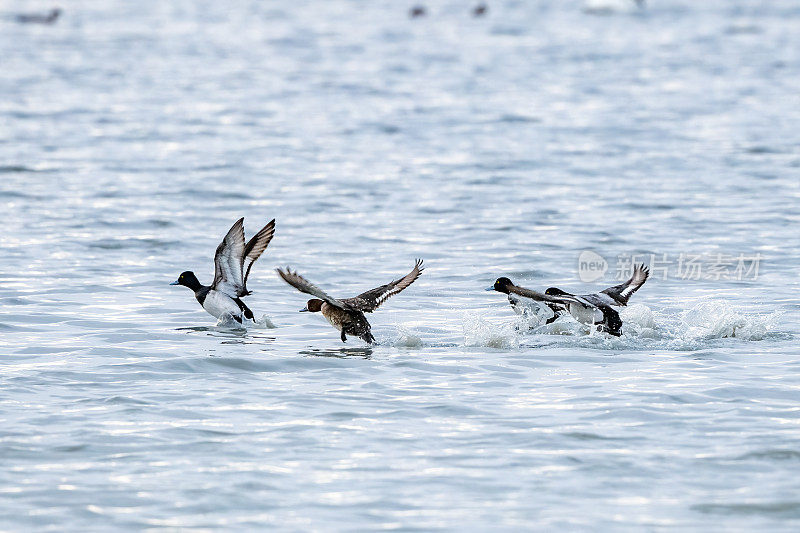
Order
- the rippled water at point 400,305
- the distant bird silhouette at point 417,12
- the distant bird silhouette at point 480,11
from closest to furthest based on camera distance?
the rippled water at point 400,305, the distant bird silhouette at point 417,12, the distant bird silhouette at point 480,11

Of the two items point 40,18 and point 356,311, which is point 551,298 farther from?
point 40,18

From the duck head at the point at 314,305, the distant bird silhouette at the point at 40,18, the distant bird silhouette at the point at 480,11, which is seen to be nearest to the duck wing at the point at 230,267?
the duck head at the point at 314,305

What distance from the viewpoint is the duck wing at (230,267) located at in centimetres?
1295

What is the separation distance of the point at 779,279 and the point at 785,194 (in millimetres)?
7110

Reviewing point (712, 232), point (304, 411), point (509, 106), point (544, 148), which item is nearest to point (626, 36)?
point (509, 106)

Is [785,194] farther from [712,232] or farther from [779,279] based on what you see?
[779,279]

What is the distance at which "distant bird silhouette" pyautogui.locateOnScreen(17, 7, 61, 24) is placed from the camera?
56844 mm

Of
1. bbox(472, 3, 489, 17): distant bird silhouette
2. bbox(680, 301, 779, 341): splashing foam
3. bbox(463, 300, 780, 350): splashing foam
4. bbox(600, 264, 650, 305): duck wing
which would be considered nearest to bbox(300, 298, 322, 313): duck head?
bbox(463, 300, 780, 350): splashing foam

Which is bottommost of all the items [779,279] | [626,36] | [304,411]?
[304,411]

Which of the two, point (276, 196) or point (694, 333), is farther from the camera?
point (276, 196)

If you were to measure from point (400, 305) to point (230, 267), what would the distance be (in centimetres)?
214

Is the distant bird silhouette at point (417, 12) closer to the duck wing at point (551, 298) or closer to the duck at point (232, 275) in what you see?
the duck at point (232, 275)

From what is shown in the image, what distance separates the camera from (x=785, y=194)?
22.0 meters

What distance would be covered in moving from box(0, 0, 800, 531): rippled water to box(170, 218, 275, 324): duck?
283 mm
